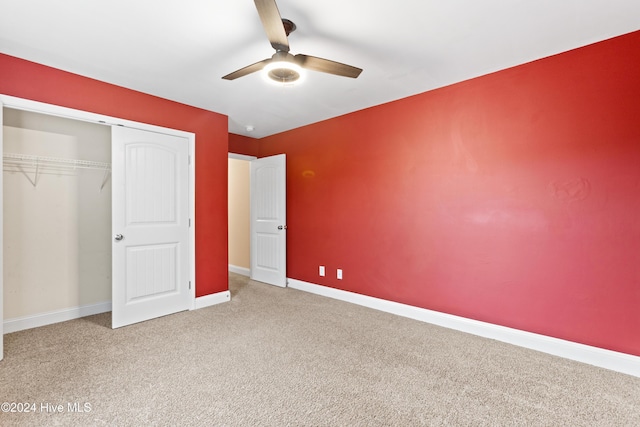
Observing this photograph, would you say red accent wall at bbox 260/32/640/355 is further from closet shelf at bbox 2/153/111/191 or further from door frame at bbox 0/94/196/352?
closet shelf at bbox 2/153/111/191

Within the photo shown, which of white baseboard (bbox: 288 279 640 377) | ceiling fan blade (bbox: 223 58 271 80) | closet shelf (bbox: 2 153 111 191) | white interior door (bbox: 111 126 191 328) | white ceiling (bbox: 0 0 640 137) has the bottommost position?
white baseboard (bbox: 288 279 640 377)

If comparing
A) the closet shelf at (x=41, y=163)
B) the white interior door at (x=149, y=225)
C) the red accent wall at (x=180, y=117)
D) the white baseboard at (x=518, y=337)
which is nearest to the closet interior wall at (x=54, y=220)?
the closet shelf at (x=41, y=163)

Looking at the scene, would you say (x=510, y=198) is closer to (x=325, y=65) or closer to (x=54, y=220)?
(x=325, y=65)

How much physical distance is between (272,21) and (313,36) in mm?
682

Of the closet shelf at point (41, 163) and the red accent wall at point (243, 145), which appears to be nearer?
the closet shelf at point (41, 163)

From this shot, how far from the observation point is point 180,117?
11.8ft

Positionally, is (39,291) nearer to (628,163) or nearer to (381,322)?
(381,322)

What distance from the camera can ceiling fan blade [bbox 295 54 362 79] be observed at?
2074 mm

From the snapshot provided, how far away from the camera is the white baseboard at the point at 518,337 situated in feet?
7.49

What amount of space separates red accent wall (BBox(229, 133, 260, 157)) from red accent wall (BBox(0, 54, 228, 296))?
895 mm

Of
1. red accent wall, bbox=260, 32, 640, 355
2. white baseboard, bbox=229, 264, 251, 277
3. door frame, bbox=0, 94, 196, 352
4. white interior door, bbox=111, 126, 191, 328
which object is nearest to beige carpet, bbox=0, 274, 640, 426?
white interior door, bbox=111, 126, 191, 328

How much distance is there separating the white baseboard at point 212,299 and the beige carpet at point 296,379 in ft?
1.80

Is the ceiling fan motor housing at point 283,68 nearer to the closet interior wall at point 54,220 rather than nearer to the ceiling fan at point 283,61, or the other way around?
the ceiling fan at point 283,61

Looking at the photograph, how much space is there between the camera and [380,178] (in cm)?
371
